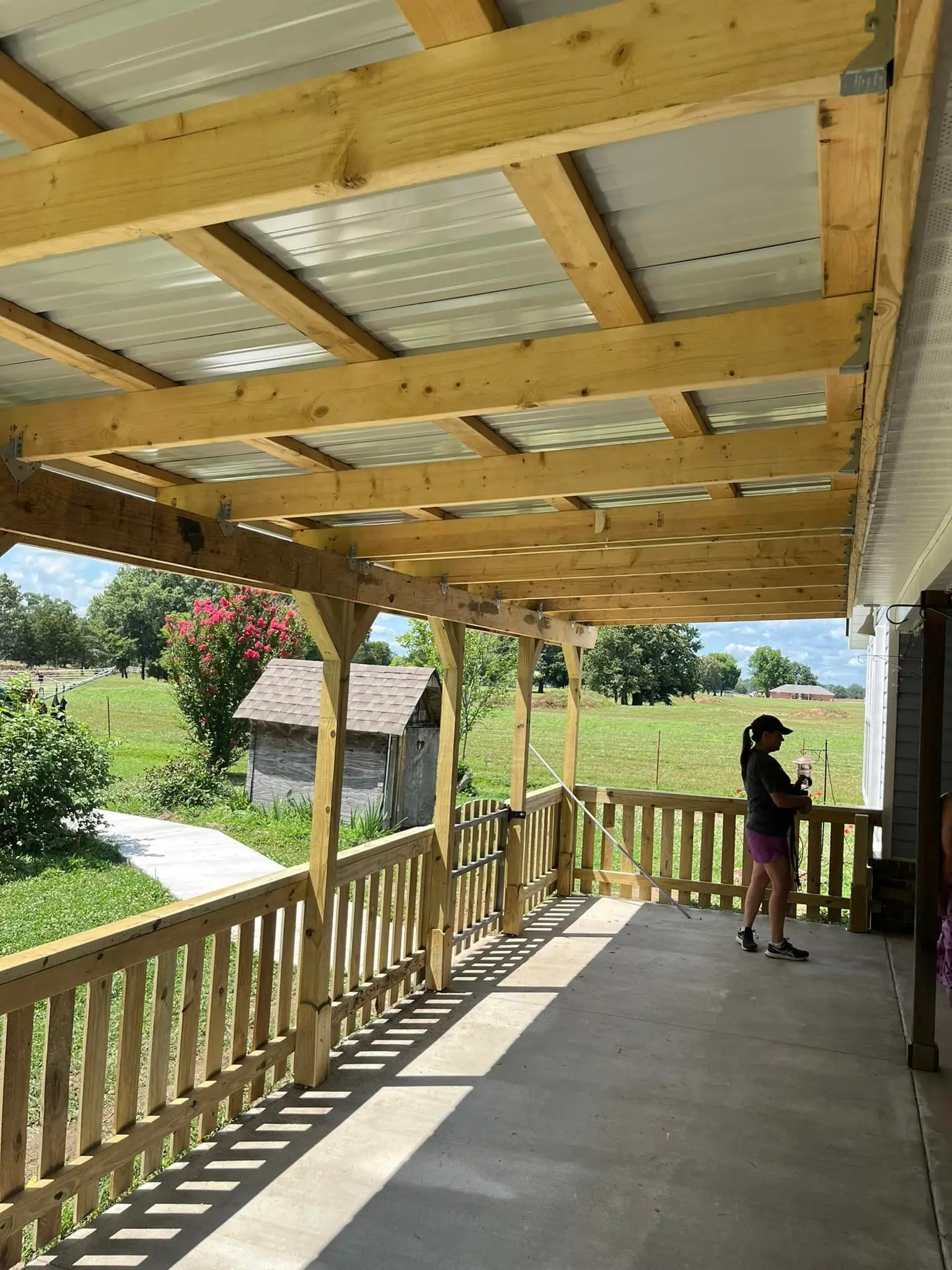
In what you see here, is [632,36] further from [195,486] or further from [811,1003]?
[811,1003]

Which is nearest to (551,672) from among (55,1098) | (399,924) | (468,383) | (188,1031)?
(399,924)

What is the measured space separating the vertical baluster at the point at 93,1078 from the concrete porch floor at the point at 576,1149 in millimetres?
105

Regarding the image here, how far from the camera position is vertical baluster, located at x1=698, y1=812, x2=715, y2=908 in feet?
25.4

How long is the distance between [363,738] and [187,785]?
3318 millimetres

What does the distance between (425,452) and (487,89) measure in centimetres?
199

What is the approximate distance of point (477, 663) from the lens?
607 inches

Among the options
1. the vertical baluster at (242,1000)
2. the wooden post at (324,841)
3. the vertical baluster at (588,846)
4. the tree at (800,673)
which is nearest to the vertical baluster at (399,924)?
the wooden post at (324,841)

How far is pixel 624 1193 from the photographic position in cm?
331

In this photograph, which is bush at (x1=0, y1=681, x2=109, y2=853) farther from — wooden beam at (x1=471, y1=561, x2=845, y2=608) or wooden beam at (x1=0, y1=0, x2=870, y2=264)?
wooden beam at (x1=0, y1=0, x2=870, y2=264)

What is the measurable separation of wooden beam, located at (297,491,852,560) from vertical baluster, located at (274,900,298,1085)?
5.63 feet

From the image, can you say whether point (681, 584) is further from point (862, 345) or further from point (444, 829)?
point (862, 345)

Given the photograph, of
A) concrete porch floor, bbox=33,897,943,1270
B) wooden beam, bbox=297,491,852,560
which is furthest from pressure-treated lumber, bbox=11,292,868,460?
concrete porch floor, bbox=33,897,943,1270

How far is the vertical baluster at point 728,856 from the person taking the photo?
7.55m

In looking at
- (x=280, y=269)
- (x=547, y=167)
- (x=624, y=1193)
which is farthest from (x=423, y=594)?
(x=547, y=167)
